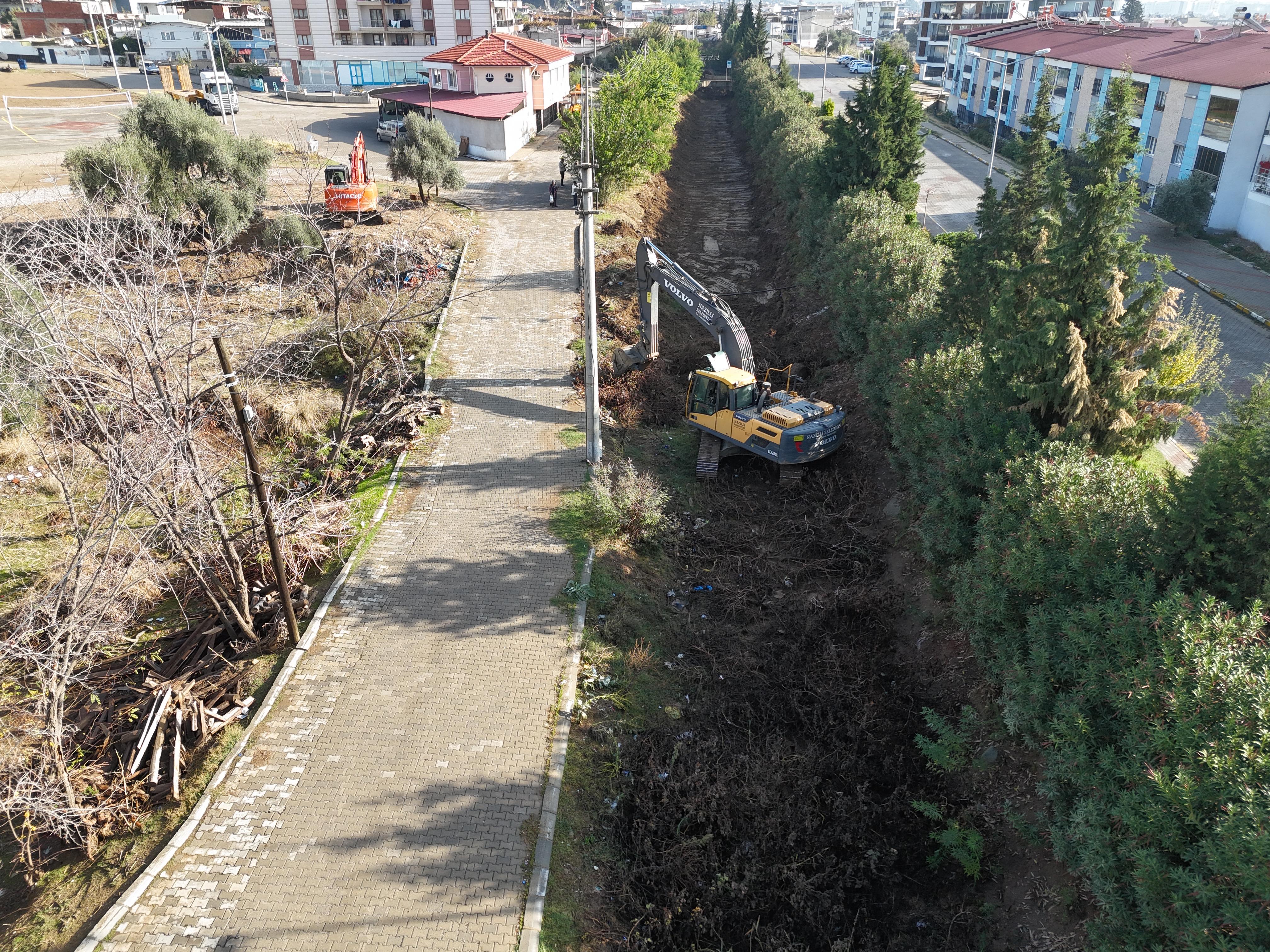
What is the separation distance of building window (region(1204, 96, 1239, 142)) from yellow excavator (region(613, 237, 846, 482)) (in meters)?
29.3

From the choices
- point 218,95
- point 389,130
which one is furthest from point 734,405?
point 218,95

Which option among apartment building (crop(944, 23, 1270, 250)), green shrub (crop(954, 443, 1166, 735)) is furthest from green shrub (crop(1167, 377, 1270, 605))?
apartment building (crop(944, 23, 1270, 250))

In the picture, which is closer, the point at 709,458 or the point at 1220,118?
the point at 709,458

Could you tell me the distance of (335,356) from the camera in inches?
833

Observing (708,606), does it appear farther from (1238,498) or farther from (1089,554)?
(1238,498)

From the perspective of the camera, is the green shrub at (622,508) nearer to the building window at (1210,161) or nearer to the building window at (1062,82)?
the building window at (1210,161)

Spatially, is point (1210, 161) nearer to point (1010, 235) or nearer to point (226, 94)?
point (1010, 235)

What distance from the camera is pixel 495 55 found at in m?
43.8

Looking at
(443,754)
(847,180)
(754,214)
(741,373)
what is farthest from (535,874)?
(754,214)

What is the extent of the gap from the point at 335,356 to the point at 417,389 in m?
3.57

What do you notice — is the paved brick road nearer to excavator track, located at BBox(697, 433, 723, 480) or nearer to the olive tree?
excavator track, located at BBox(697, 433, 723, 480)

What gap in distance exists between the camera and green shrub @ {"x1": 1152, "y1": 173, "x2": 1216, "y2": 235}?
34.9 metres

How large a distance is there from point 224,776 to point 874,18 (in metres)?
201

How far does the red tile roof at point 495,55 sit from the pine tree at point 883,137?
25.4 meters
